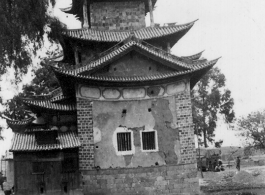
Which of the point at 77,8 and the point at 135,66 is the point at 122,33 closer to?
the point at 135,66

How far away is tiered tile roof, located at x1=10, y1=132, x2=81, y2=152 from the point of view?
16.2m

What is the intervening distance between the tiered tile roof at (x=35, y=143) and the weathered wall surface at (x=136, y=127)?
3.96 ft

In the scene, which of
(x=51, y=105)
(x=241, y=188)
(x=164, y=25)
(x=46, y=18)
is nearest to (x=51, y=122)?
(x=51, y=105)

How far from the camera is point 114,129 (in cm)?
1744

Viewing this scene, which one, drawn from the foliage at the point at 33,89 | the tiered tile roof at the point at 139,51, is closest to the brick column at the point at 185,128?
the tiered tile roof at the point at 139,51

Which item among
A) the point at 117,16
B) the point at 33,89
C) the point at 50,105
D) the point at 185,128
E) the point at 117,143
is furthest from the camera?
the point at 33,89

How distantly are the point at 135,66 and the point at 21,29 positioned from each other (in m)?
8.04

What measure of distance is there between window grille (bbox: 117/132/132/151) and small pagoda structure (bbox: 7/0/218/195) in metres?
0.05

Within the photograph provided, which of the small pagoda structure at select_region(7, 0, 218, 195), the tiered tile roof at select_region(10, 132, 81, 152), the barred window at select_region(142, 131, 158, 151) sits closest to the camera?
the tiered tile roof at select_region(10, 132, 81, 152)

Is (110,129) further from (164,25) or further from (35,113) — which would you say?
(164,25)

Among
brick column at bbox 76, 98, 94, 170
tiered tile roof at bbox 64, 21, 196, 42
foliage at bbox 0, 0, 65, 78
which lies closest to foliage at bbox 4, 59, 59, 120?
tiered tile roof at bbox 64, 21, 196, 42

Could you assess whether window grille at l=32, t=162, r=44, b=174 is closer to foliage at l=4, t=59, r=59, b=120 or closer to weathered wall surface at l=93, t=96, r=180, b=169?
weathered wall surface at l=93, t=96, r=180, b=169

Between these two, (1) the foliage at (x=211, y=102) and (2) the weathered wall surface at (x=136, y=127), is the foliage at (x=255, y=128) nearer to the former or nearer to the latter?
(1) the foliage at (x=211, y=102)

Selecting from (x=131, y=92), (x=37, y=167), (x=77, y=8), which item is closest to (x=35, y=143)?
(x=37, y=167)
